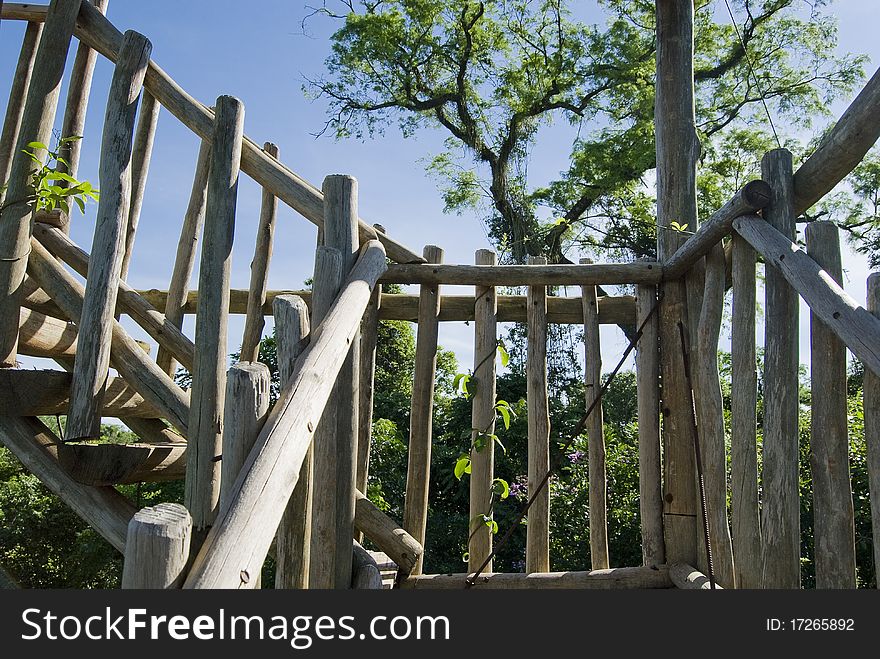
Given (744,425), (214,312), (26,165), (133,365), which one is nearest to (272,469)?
(214,312)

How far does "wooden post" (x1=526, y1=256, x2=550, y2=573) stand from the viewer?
3537mm

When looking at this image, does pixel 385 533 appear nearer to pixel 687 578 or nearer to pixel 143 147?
pixel 687 578

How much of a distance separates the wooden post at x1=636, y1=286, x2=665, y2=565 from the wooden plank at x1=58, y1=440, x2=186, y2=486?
1998mm

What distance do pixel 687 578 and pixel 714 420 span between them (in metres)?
0.64

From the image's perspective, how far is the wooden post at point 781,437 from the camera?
247 centimetres

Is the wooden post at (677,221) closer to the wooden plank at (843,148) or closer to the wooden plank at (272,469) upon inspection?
the wooden plank at (843,148)

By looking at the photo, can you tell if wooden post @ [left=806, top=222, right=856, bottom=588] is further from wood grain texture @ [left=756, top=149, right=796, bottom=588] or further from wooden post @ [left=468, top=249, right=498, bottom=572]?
wooden post @ [left=468, top=249, right=498, bottom=572]

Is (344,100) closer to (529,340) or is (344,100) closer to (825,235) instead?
(529,340)

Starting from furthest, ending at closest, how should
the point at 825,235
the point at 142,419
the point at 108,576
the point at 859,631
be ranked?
the point at 108,576
the point at 142,419
the point at 825,235
the point at 859,631

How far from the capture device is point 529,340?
145 inches

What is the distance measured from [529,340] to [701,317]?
77 centimetres

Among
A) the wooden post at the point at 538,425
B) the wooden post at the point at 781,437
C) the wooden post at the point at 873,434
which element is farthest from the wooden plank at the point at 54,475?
the wooden post at the point at 873,434


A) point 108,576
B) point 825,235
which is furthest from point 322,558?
point 108,576

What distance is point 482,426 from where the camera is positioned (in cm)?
355
